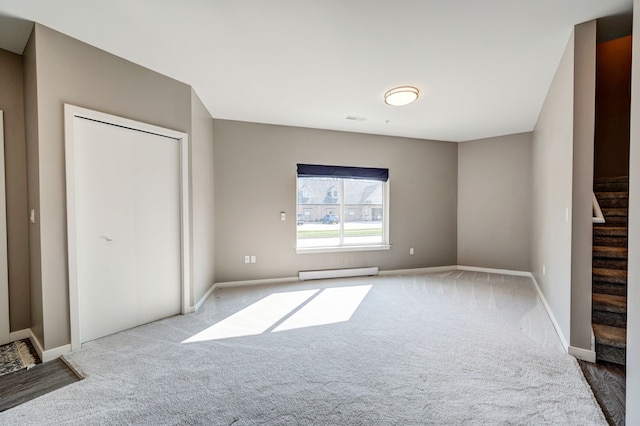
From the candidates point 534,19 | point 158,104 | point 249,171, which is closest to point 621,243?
point 534,19

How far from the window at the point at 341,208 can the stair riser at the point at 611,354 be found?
3.36 meters

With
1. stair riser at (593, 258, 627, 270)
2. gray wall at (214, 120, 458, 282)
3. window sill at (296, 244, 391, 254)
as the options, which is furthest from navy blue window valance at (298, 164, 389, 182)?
stair riser at (593, 258, 627, 270)

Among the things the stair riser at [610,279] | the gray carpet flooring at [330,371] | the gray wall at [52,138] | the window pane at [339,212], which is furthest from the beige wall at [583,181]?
the gray wall at [52,138]

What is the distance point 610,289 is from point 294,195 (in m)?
3.95

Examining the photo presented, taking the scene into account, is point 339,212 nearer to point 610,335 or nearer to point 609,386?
point 610,335

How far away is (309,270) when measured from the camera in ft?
16.8

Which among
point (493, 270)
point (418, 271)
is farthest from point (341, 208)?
point (493, 270)

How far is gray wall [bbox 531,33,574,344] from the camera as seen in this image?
253cm

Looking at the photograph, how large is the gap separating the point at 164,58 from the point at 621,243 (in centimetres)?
476

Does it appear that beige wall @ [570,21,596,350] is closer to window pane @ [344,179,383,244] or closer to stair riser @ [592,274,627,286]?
stair riser @ [592,274,627,286]

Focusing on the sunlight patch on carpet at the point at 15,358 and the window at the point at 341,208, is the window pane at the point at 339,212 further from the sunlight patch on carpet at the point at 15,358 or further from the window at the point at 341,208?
the sunlight patch on carpet at the point at 15,358

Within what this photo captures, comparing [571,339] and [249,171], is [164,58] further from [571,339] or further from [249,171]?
[571,339]

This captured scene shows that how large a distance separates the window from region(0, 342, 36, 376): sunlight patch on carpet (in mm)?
3353

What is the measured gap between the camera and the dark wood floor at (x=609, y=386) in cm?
178
